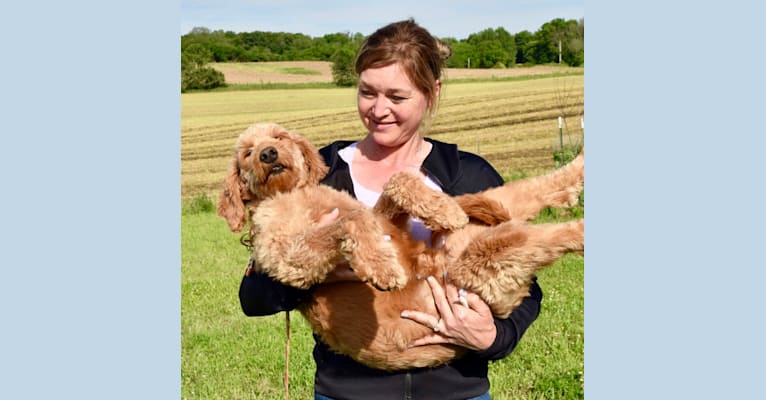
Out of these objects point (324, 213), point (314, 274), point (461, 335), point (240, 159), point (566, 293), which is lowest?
point (566, 293)

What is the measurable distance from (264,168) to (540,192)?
3.46ft

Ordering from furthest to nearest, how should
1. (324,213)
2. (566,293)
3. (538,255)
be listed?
(566,293), (324,213), (538,255)

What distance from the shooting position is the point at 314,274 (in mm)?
2648

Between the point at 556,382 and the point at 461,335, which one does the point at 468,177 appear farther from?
the point at 556,382

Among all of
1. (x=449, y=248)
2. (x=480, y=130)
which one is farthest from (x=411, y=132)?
(x=480, y=130)

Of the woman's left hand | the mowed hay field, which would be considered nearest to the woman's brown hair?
the woman's left hand

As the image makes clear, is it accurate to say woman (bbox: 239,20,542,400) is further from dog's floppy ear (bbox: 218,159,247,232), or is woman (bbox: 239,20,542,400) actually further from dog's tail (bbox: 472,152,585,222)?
dog's floppy ear (bbox: 218,159,247,232)

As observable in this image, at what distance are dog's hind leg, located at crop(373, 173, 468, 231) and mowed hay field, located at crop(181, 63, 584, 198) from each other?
2367 mm

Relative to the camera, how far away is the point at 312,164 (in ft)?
10.0

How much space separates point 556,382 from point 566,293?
0.71 metres

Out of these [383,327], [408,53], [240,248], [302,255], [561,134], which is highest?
[408,53]

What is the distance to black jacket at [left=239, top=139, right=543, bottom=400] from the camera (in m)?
2.75

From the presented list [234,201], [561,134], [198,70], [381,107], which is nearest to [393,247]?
[381,107]

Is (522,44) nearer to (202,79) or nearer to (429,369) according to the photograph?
(202,79)
